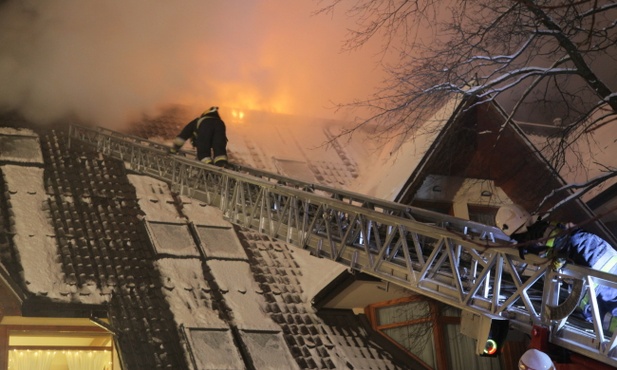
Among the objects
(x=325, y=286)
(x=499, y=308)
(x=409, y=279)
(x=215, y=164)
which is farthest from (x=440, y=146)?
(x=499, y=308)

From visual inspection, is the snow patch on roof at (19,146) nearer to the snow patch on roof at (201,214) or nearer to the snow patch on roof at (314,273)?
the snow patch on roof at (201,214)

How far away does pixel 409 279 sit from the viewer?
22.7 feet

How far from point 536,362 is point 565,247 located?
1.01m

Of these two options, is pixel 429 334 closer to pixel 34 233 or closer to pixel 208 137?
pixel 208 137

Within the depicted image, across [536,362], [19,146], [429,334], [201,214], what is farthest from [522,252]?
[19,146]

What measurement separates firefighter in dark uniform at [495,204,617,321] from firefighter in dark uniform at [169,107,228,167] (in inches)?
211

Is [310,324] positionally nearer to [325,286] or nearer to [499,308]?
[325,286]

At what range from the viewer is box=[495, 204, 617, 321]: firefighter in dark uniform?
18.3ft

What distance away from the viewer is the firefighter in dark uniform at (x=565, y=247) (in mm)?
5574

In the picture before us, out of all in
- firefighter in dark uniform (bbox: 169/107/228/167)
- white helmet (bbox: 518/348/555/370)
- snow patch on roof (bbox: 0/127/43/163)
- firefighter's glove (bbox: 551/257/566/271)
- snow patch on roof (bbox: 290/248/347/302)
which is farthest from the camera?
snow patch on roof (bbox: 0/127/43/163)

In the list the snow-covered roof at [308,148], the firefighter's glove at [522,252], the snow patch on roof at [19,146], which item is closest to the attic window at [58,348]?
the snow patch on roof at [19,146]

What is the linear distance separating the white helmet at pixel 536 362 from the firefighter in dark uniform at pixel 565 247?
742 millimetres

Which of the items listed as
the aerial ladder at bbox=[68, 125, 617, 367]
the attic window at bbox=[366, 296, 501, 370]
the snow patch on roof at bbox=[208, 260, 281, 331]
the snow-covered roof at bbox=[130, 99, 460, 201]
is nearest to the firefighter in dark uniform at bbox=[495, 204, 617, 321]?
the aerial ladder at bbox=[68, 125, 617, 367]

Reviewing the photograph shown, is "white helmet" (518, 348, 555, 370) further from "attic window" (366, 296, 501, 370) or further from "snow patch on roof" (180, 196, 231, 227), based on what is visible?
"snow patch on roof" (180, 196, 231, 227)
